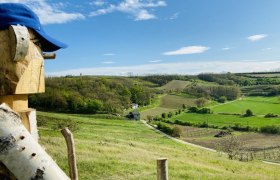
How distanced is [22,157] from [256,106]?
115 m

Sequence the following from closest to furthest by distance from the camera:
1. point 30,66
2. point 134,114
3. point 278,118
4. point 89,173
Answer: point 30,66
point 89,173
point 134,114
point 278,118

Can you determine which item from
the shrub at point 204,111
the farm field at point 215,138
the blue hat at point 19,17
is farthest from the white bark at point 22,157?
the shrub at point 204,111

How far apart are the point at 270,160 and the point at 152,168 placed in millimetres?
32063

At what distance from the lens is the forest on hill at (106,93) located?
7125 centimetres

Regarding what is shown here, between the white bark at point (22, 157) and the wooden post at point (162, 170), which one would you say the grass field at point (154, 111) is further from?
the white bark at point (22, 157)

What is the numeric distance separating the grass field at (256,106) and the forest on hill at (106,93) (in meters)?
10.4

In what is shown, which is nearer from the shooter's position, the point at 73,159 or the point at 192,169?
the point at 73,159

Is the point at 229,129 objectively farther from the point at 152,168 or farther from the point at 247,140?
the point at 152,168

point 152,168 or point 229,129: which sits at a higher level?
point 152,168

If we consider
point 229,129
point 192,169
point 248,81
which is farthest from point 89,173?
point 248,81

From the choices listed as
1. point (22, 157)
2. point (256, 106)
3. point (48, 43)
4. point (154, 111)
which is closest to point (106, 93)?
point (154, 111)

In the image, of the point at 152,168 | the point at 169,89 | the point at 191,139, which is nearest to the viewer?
the point at 152,168

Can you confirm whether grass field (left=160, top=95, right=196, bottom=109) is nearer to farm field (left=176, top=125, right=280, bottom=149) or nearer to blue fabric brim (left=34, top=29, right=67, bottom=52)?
farm field (left=176, top=125, right=280, bottom=149)

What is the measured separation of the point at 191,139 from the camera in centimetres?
6481
